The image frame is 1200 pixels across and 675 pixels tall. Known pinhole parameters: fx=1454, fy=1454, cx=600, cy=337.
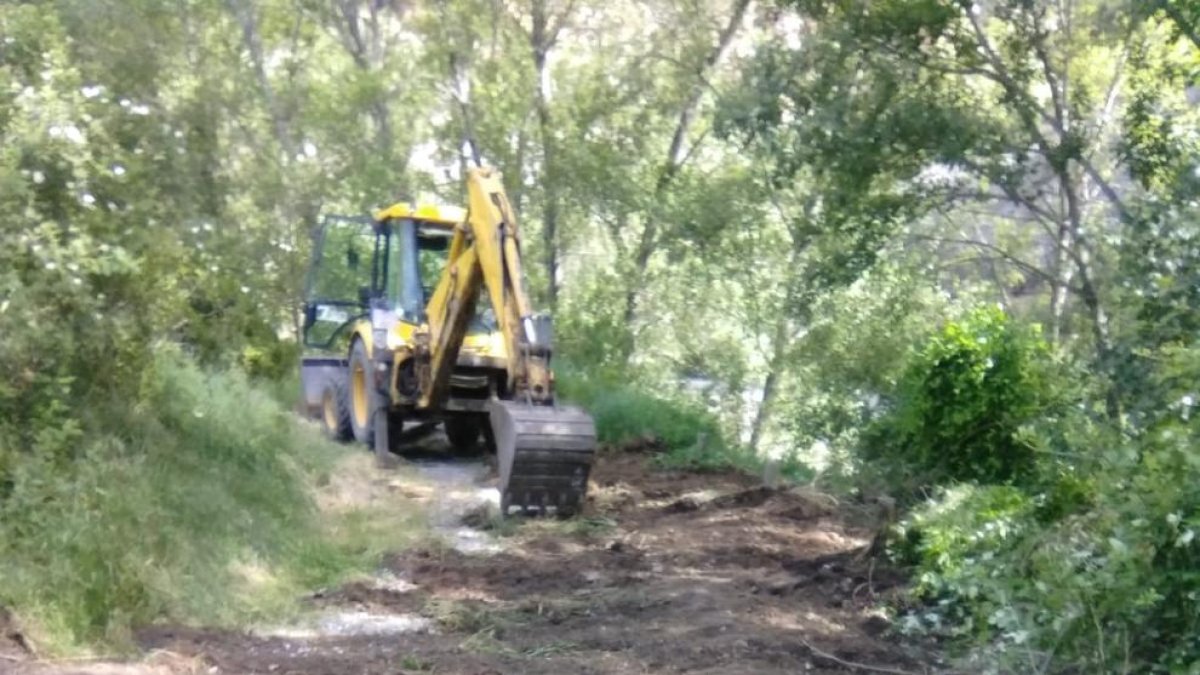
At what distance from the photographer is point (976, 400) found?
10.4 metres

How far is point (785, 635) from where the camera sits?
757cm

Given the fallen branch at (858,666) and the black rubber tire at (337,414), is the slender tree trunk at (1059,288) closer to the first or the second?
the black rubber tire at (337,414)

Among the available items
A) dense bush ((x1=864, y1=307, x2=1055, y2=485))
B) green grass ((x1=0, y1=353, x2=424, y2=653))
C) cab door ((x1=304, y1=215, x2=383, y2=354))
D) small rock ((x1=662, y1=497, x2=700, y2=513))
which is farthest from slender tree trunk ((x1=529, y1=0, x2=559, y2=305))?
dense bush ((x1=864, y1=307, x2=1055, y2=485))

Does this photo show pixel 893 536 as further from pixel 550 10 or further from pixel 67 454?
pixel 550 10

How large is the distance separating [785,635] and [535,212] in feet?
50.4

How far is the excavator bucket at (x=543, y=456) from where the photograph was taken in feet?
34.4

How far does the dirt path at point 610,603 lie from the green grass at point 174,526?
0.29 m

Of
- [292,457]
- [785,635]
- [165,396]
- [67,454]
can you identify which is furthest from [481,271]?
[785,635]

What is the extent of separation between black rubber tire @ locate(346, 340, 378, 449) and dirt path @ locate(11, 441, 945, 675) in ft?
7.16

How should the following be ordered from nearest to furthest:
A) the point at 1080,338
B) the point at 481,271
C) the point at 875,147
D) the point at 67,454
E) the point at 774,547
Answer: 1. the point at 67,454
2. the point at 774,547
3. the point at 481,271
4. the point at 875,147
5. the point at 1080,338

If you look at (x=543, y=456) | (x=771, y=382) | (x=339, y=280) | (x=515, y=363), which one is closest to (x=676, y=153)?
(x=771, y=382)

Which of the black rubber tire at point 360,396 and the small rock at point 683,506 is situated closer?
the small rock at point 683,506

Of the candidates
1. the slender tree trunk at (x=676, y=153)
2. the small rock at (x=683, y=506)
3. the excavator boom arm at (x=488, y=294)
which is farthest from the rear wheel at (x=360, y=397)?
the slender tree trunk at (x=676, y=153)

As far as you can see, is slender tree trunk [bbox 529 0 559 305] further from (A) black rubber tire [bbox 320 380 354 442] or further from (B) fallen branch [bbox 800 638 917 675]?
(B) fallen branch [bbox 800 638 917 675]
